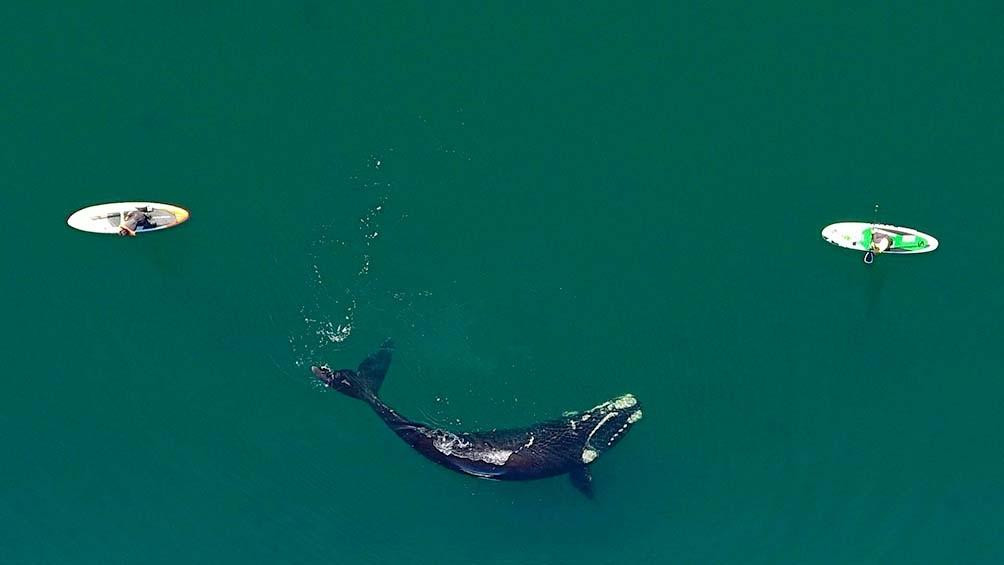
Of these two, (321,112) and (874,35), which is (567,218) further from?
(874,35)

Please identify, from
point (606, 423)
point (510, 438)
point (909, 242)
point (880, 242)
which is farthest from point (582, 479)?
point (909, 242)

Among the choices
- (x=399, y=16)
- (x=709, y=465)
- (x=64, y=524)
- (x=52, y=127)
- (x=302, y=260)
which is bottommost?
(x=64, y=524)

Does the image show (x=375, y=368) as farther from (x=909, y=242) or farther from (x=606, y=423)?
(x=909, y=242)

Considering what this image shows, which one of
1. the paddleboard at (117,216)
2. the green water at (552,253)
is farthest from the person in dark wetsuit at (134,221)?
the green water at (552,253)

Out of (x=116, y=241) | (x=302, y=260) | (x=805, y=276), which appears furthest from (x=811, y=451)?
(x=116, y=241)

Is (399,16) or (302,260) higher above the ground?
(399,16)

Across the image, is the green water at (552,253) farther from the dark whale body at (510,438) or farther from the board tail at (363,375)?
the dark whale body at (510,438)

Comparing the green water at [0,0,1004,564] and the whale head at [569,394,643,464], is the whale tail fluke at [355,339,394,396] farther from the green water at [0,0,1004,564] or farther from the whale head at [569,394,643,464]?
the whale head at [569,394,643,464]
